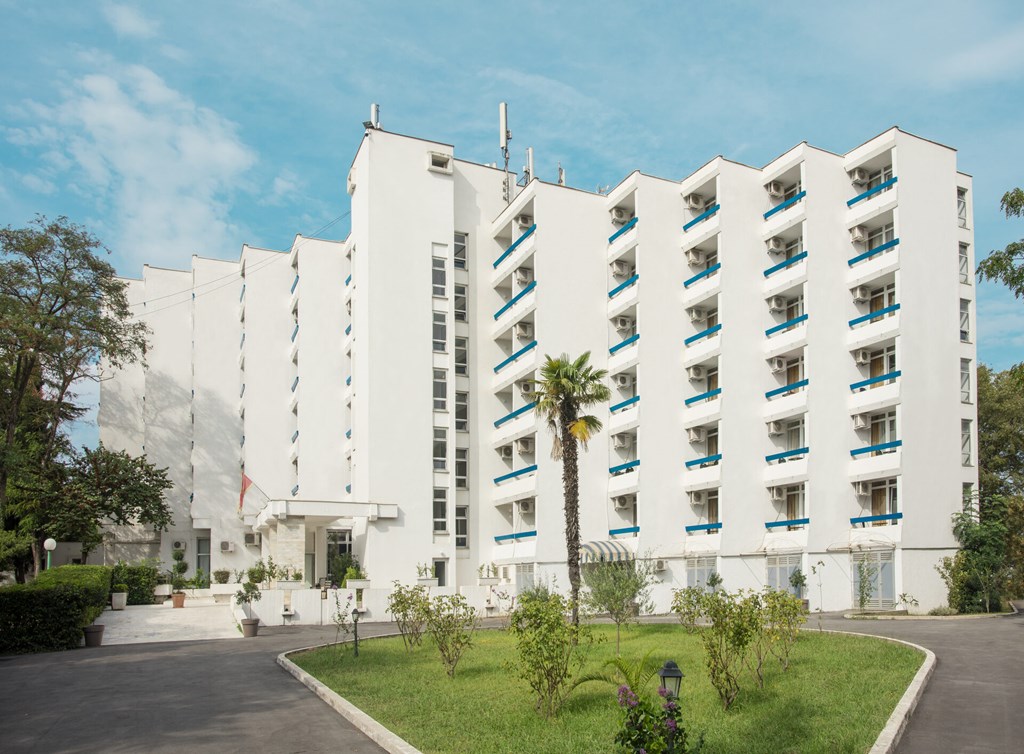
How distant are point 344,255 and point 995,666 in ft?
155

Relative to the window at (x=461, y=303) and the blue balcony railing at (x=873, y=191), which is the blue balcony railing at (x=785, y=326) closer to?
the blue balcony railing at (x=873, y=191)

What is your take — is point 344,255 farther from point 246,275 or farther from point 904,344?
point 904,344

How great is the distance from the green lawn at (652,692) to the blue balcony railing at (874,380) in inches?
744

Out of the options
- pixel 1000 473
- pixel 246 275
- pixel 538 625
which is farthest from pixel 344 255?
pixel 538 625

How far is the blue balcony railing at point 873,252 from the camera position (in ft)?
130

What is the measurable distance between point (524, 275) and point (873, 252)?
722 inches

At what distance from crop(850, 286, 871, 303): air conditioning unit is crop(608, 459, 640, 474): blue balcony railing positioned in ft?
40.7

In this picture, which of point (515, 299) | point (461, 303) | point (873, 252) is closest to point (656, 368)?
point (515, 299)

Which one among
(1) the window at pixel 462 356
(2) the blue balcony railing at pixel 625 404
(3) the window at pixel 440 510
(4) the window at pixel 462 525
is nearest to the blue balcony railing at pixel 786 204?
(2) the blue balcony railing at pixel 625 404

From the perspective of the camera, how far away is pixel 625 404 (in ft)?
153

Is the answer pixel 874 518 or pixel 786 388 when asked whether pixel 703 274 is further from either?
pixel 874 518

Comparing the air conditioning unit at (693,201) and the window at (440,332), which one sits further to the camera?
the window at (440,332)

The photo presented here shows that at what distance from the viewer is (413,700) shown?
1655cm

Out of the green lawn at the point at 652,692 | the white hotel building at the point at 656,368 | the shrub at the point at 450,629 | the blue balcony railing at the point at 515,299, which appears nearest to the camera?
the green lawn at the point at 652,692
